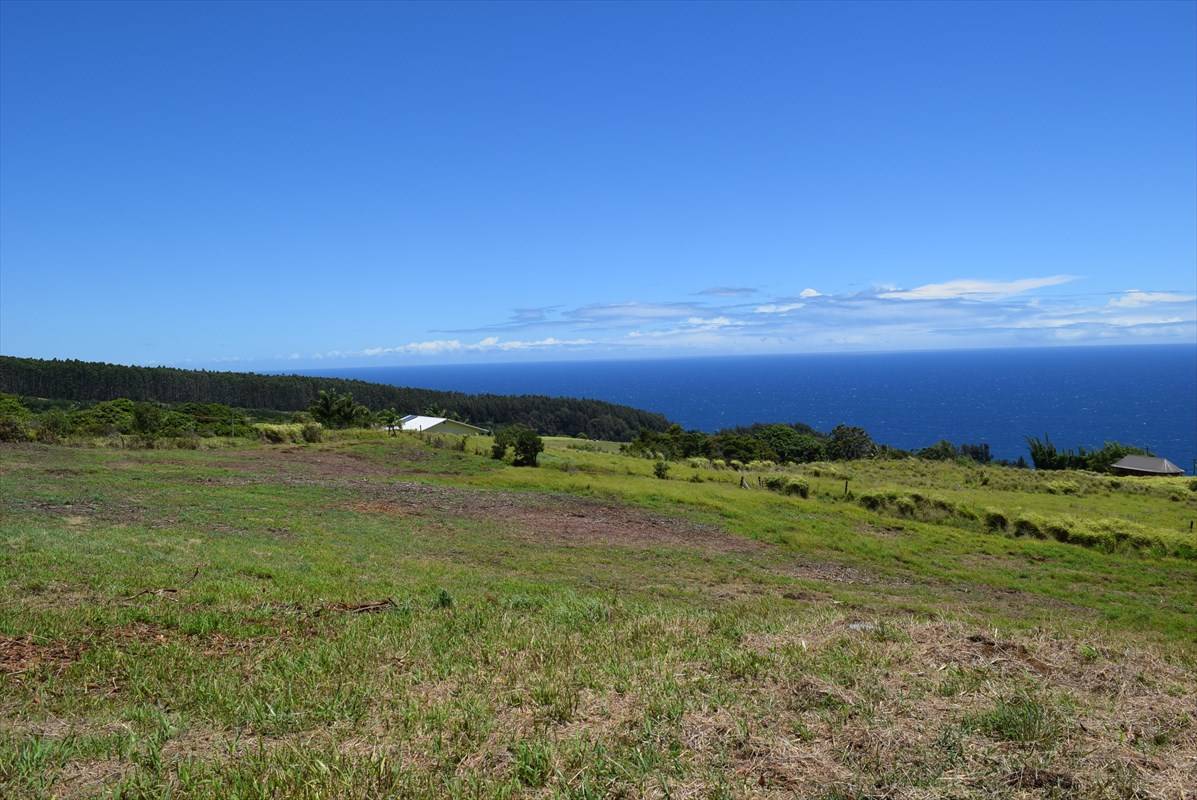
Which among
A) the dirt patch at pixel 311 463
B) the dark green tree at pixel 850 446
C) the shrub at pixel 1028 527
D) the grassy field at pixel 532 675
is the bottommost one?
the dark green tree at pixel 850 446

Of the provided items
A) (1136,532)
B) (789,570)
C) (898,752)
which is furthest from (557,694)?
(1136,532)

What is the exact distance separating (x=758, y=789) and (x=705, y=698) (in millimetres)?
1273

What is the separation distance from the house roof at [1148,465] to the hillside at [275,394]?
84445 millimetres

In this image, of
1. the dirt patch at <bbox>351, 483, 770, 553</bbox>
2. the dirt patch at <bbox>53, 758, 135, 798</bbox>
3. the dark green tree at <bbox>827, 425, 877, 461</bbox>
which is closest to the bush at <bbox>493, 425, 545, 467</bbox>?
the dirt patch at <bbox>351, 483, 770, 553</bbox>

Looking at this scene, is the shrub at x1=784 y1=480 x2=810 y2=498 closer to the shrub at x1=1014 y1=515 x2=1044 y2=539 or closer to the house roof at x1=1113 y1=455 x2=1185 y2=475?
the shrub at x1=1014 y1=515 x2=1044 y2=539

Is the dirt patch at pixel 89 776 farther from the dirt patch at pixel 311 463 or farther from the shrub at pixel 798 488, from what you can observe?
the shrub at pixel 798 488

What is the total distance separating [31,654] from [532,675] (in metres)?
4.89

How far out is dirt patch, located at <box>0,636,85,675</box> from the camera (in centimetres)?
591

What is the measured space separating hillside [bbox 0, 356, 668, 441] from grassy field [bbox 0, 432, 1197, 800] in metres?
94.8

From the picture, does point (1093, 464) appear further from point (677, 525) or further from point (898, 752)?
point (898, 752)

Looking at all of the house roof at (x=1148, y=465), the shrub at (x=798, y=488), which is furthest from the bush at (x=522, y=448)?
the house roof at (x=1148, y=465)

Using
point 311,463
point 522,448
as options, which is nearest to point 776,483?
point 522,448

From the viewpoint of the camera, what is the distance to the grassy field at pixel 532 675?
4.02 m

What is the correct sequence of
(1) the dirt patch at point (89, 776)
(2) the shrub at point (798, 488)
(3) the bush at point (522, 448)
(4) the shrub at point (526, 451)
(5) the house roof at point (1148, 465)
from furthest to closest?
(5) the house roof at point (1148, 465) < (3) the bush at point (522, 448) < (4) the shrub at point (526, 451) < (2) the shrub at point (798, 488) < (1) the dirt patch at point (89, 776)
